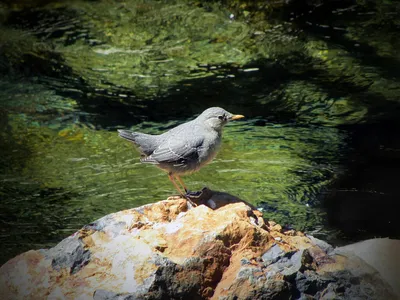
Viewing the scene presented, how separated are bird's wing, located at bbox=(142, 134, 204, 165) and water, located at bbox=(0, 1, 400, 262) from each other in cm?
151

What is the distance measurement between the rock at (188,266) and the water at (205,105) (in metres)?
1.77

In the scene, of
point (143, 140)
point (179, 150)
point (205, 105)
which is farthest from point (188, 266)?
point (205, 105)

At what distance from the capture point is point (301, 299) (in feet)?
11.9

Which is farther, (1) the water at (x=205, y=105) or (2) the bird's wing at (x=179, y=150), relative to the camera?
(1) the water at (x=205, y=105)

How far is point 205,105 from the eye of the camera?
800cm

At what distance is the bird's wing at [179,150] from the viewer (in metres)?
4.61

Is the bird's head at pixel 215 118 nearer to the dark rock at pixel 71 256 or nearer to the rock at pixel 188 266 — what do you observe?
the rock at pixel 188 266

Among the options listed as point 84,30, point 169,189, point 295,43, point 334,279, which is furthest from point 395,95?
point 84,30

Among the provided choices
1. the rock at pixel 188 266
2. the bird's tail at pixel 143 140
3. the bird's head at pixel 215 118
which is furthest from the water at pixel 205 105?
the rock at pixel 188 266

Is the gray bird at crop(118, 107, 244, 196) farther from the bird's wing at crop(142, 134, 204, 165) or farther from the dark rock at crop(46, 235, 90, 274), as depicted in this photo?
the dark rock at crop(46, 235, 90, 274)

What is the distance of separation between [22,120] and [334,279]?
5292 mm

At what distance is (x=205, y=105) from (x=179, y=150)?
136 inches

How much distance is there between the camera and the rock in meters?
3.57

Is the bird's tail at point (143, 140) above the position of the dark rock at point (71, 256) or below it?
above
